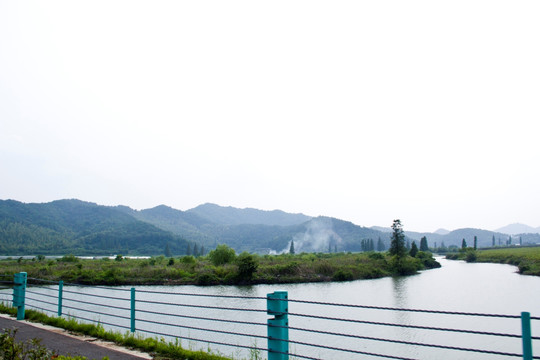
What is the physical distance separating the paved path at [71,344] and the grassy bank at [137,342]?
0.18 meters

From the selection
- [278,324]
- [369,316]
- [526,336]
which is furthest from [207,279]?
[526,336]

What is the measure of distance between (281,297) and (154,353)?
288 centimetres

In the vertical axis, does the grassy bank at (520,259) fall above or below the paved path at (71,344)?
below

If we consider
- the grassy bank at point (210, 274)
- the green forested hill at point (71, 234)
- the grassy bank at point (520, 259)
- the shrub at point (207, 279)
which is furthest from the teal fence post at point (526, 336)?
the green forested hill at point (71, 234)

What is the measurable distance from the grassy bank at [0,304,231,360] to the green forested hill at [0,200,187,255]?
133654 mm

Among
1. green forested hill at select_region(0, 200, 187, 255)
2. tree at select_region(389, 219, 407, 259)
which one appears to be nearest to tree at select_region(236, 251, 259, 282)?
tree at select_region(389, 219, 407, 259)

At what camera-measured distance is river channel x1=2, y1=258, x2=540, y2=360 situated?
16.0 meters

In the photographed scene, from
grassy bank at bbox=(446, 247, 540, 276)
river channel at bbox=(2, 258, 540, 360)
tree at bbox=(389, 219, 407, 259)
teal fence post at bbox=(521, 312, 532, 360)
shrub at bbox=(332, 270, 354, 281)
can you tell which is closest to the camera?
teal fence post at bbox=(521, 312, 532, 360)

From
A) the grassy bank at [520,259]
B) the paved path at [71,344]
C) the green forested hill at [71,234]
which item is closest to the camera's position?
the paved path at [71,344]

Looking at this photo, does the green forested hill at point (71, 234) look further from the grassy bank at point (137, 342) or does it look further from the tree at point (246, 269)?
the grassy bank at point (137, 342)

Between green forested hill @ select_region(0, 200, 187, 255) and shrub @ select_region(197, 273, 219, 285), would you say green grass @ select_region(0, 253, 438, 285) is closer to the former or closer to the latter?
shrub @ select_region(197, 273, 219, 285)

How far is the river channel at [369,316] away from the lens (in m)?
16.0

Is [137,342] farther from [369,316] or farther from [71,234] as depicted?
[71,234]

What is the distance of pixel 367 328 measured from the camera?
20.2 meters
